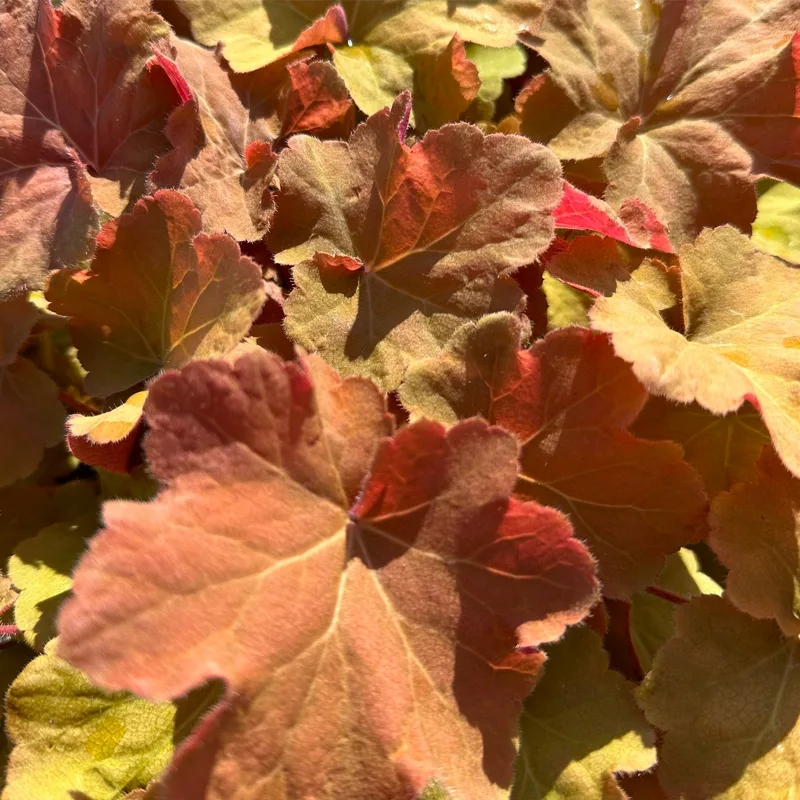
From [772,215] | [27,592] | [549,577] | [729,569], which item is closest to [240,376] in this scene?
[549,577]

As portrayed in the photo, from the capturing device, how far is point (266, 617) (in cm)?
71

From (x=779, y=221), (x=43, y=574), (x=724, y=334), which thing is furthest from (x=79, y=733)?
(x=779, y=221)

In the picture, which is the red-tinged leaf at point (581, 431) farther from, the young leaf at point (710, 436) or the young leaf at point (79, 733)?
the young leaf at point (79, 733)

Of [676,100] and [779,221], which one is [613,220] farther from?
[779,221]

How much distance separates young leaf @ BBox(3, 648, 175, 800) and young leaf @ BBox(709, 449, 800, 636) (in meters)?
0.70

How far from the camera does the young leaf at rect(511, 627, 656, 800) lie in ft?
2.90

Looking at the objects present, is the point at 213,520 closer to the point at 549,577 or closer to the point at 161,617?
the point at 161,617

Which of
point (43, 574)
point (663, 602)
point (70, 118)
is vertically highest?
point (70, 118)

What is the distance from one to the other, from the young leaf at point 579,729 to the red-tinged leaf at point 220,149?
68 centimetres

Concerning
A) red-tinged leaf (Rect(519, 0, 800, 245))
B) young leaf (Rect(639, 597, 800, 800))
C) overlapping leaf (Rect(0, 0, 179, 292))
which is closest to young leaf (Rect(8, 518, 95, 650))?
overlapping leaf (Rect(0, 0, 179, 292))

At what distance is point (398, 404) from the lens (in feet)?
3.31

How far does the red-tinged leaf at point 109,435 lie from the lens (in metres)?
0.88

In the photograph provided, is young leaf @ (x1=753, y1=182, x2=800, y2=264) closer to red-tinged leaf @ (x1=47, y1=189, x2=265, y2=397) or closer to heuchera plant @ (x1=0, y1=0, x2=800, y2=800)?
heuchera plant @ (x1=0, y1=0, x2=800, y2=800)

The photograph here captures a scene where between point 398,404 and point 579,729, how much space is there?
1.46 ft
